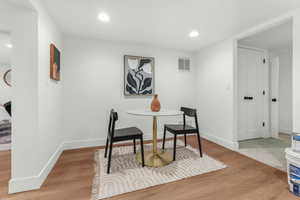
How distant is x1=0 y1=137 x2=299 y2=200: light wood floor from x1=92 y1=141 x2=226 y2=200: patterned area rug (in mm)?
77

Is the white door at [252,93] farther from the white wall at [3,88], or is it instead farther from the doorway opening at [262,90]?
the white wall at [3,88]

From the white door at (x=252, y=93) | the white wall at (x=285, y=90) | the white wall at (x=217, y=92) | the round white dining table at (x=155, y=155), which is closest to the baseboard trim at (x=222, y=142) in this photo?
the white wall at (x=217, y=92)

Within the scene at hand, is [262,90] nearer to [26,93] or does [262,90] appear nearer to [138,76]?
[138,76]

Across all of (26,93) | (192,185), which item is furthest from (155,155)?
(26,93)

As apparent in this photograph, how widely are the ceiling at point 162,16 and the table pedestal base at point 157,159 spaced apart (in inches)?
78.7

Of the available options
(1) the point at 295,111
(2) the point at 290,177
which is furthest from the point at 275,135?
(2) the point at 290,177

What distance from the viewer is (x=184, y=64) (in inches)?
134

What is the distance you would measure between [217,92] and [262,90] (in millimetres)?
1292

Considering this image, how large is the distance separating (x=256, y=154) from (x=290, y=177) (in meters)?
0.97

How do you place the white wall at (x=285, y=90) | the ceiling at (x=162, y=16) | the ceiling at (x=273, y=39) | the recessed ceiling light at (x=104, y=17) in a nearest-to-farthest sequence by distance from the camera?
the ceiling at (x=162, y=16) < the recessed ceiling light at (x=104, y=17) < the ceiling at (x=273, y=39) < the white wall at (x=285, y=90)

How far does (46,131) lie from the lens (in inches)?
68.2

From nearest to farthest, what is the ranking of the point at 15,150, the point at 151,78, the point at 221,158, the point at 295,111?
the point at 15,150 → the point at 295,111 → the point at 221,158 → the point at 151,78

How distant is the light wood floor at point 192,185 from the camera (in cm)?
137

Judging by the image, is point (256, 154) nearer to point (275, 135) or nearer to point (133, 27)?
point (275, 135)
